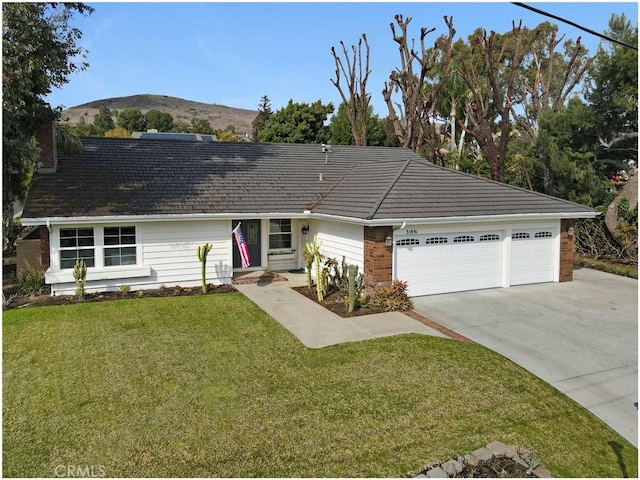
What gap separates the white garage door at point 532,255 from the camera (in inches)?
528

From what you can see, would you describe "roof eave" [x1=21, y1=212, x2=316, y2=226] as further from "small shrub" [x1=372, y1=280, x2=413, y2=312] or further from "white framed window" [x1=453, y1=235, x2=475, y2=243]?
"white framed window" [x1=453, y1=235, x2=475, y2=243]

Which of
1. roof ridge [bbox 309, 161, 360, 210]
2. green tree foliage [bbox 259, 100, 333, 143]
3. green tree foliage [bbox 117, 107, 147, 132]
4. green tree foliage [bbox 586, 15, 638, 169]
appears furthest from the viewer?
green tree foliage [bbox 117, 107, 147, 132]

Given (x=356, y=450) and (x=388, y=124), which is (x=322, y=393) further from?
(x=388, y=124)

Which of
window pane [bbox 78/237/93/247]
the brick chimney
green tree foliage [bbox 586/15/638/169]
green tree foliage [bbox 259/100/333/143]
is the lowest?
window pane [bbox 78/237/93/247]

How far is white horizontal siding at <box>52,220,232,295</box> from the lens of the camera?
1274 cm

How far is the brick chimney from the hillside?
11250 cm

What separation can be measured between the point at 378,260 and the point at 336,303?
4.91 feet

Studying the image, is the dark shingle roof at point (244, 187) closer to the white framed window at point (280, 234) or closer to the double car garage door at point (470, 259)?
the double car garage door at point (470, 259)

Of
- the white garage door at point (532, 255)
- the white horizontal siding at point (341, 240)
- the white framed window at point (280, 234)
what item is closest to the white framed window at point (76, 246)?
the white framed window at point (280, 234)

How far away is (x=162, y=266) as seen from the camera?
13078 mm

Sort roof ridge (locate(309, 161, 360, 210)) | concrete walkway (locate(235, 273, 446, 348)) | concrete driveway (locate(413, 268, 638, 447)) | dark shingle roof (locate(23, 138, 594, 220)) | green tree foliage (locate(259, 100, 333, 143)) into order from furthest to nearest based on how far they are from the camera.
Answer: green tree foliage (locate(259, 100, 333, 143)), roof ridge (locate(309, 161, 360, 210)), dark shingle roof (locate(23, 138, 594, 220)), concrete walkway (locate(235, 273, 446, 348)), concrete driveway (locate(413, 268, 638, 447))

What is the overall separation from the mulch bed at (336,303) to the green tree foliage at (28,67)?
7.33m

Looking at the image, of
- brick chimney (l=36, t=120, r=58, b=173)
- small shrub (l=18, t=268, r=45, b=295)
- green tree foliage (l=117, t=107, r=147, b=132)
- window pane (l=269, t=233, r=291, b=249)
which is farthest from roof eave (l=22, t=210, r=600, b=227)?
green tree foliage (l=117, t=107, r=147, b=132)

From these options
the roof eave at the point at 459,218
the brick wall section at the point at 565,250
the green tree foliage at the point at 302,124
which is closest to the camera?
the roof eave at the point at 459,218
